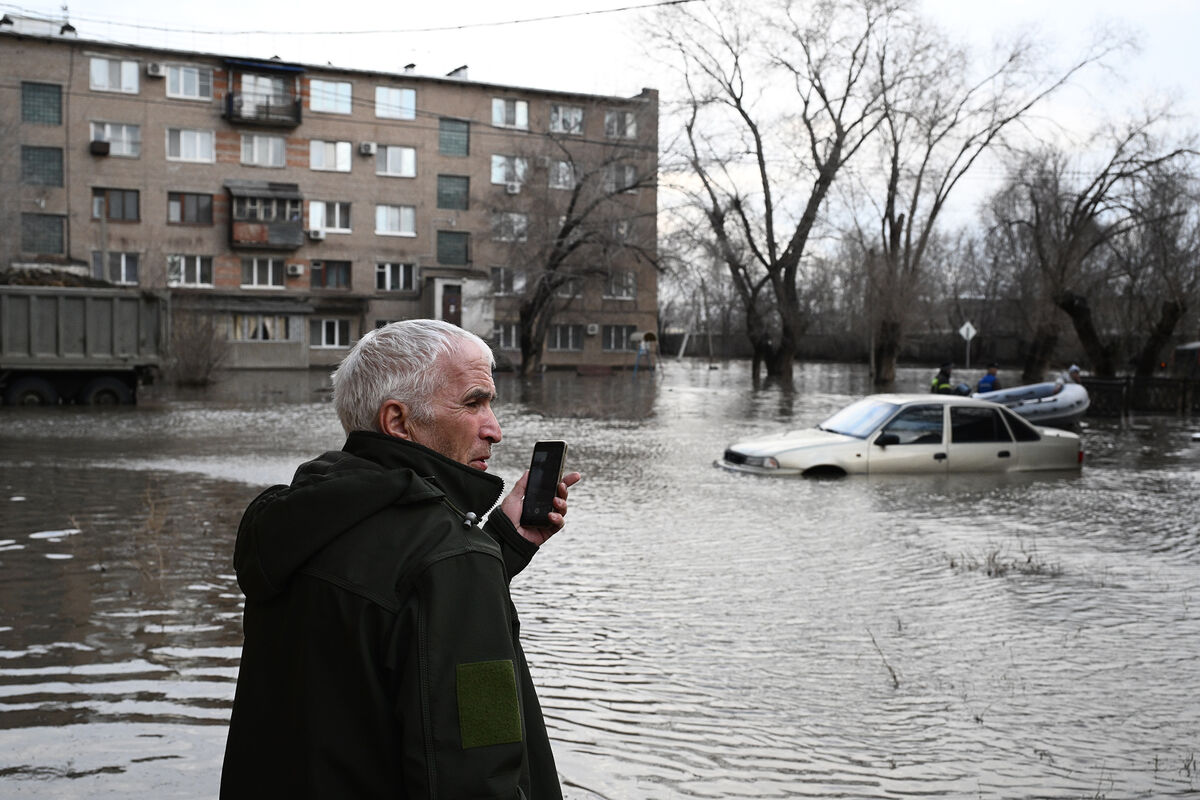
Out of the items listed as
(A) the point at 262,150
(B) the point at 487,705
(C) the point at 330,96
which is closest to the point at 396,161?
(C) the point at 330,96

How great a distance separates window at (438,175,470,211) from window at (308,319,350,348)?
7905mm

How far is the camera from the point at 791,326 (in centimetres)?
5069

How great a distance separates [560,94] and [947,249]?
5232 cm

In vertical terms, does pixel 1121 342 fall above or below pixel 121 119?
below

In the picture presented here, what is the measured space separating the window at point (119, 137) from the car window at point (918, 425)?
46991 mm

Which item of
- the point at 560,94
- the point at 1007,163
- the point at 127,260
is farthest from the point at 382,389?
the point at 560,94

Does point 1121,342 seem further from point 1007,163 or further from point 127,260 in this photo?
point 127,260

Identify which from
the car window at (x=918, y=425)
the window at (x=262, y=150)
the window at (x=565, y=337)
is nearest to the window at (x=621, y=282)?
the window at (x=565, y=337)

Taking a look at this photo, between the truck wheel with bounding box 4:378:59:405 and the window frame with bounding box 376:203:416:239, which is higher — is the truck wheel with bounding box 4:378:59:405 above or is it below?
below

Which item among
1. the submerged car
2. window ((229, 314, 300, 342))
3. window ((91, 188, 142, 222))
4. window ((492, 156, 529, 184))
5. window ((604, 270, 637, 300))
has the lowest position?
the submerged car

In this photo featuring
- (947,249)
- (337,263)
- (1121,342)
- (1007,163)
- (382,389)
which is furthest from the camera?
(947,249)

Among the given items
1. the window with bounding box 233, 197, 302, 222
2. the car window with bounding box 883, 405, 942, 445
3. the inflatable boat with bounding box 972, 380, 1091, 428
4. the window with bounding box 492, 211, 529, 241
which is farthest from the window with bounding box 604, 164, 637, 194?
the car window with bounding box 883, 405, 942, 445

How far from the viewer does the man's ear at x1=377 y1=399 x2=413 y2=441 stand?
8.38ft

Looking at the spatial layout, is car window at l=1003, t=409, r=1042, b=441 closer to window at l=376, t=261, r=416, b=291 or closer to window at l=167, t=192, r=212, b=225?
window at l=376, t=261, r=416, b=291
